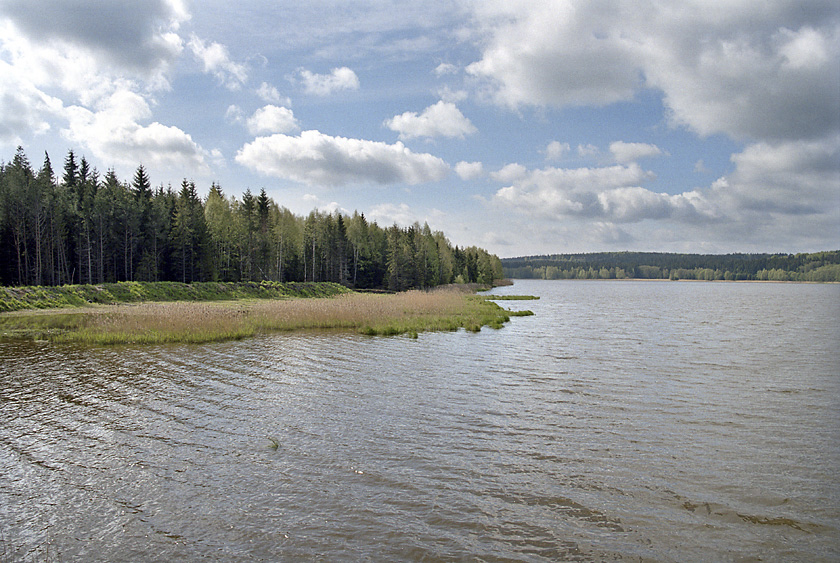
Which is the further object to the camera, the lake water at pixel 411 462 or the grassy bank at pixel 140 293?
the grassy bank at pixel 140 293

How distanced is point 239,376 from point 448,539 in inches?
424

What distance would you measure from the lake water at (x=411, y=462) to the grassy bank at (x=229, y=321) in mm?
5381

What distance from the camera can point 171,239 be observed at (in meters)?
60.5

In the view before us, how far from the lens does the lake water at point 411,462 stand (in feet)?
18.6

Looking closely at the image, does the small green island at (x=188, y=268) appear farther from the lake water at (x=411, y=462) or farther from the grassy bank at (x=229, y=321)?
the lake water at (x=411, y=462)

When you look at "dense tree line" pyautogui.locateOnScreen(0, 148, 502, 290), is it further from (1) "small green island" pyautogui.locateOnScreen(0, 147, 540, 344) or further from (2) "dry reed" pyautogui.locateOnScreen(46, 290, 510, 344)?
(2) "dry reed" pyautogui.locateOnScreen(46, 290, 510, 344)

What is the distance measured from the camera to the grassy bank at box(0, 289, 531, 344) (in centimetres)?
2180

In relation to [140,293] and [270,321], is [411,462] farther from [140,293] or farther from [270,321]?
[140,293]

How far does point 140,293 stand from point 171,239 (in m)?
18.0

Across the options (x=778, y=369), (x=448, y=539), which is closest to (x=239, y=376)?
(x=448, y=539)

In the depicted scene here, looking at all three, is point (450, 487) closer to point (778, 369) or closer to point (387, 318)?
point (778, 369)

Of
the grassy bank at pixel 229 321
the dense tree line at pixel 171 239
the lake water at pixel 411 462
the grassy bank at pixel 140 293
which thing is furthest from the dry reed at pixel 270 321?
the dense tree line at pixel 171 239

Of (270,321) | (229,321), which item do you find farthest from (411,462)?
(270,321)

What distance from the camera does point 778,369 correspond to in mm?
17516
